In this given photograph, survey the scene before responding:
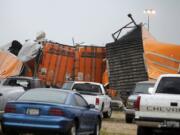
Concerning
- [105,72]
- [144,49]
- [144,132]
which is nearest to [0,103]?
[144,132]

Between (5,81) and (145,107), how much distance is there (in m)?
10.7

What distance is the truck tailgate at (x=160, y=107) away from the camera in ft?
50.4

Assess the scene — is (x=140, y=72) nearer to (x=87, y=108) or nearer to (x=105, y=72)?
(x=105, y=72)

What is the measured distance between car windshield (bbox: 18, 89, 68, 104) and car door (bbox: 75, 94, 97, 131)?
626 mm

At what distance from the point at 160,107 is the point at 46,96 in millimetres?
2978

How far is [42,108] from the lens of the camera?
15.5 metres

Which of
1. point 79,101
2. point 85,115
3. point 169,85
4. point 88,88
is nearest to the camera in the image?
point 169,85

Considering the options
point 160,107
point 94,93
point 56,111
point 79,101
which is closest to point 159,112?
point 160,107

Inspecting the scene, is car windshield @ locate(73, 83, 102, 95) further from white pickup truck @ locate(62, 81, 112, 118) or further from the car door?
the car door

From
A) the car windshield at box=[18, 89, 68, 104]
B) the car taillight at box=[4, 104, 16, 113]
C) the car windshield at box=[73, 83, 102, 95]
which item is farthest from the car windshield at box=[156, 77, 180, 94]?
the car windshield at box=[73, 83, 102, 95]

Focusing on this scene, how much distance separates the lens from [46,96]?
1631cm

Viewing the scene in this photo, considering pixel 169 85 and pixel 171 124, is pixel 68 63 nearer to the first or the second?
pixel 169 85

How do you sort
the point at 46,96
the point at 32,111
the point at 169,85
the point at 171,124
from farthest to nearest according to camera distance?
the point at 169,85 → the point at 46,96 → the point at 32,111 → the point at 171,124

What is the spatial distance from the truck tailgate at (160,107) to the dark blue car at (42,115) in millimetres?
1711
